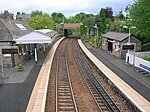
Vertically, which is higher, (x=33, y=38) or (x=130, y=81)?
(x=33, y=38)

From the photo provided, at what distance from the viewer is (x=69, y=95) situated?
17469 millimetres

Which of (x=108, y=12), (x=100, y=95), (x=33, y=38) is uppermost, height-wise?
(x=108, y=12)

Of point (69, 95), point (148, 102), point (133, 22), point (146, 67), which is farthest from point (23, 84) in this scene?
point (133, 22)

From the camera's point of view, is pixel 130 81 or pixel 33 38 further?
pixel 33 38

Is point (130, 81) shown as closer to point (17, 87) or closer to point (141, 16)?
point (17, 87)

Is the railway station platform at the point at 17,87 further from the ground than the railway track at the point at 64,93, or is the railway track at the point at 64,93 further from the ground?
the railway station platform at the point at 17,87

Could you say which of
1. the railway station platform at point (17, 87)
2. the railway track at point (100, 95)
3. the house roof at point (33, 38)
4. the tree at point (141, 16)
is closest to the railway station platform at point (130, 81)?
the railway track at point (100, 95)

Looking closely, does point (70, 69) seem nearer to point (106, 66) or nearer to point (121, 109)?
point (106, 66)

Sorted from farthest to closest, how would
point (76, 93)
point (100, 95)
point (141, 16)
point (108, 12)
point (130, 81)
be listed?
point (108, 12)
point (141, 16)
point (130, 81)
point (76, 93)
point (100, 95)

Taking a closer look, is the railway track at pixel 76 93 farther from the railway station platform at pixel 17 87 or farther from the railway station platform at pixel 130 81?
the railway station platform at pixel 17 87

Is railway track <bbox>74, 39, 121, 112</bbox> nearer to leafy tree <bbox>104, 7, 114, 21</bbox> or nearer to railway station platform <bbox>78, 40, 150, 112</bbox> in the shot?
railway station platform <bbox>78, 40, 150, 112</bbox>

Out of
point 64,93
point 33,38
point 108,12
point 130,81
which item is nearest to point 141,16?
point 130,81

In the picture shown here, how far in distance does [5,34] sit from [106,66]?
475 inches

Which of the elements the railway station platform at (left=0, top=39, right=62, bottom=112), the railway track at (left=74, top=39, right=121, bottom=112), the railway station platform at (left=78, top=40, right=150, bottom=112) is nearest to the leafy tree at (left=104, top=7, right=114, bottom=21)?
the railway station platform at (left=78, top=40, right=150, bottom=112)
